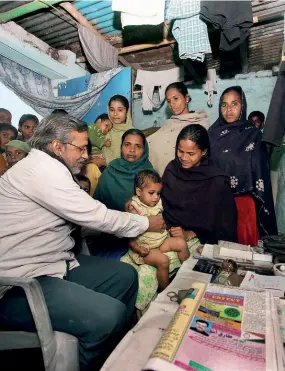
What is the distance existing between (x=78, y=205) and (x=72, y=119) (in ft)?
2.10

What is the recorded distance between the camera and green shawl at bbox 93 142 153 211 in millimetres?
2939

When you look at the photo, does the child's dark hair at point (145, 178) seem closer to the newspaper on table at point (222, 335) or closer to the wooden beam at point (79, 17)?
the newspaper on table at point (222, 335)

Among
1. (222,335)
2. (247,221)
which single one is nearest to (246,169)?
(247,221)

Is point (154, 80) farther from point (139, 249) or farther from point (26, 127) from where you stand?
point (139, 249)

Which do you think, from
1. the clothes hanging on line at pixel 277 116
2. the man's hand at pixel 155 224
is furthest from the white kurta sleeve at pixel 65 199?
the clothes hanging on line at pixel 277 116

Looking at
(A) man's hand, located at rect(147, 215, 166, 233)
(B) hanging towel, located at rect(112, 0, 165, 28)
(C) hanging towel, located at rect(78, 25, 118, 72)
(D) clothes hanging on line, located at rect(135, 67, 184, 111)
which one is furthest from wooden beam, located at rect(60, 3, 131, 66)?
Result: (A) man's hand, located at rect(147, 215, 166, 233)

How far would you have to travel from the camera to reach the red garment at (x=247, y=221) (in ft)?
9.57

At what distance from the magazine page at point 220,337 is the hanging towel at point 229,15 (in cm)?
264

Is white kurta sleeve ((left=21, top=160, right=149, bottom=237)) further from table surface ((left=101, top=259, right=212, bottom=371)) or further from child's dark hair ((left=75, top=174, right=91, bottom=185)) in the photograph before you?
child's dark hair ((left=75, top=174, right=91, bottom=185))

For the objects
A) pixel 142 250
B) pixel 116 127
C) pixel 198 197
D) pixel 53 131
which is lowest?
pixel 142 250

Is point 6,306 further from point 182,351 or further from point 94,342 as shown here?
point 182,351

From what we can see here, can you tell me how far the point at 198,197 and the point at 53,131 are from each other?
142 centimetres

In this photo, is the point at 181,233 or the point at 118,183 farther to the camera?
the point at 118,183

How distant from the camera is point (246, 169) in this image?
113 inches
